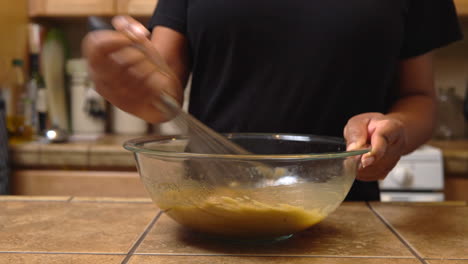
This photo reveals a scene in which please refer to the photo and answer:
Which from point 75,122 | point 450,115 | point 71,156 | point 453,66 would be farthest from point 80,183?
point 453,66

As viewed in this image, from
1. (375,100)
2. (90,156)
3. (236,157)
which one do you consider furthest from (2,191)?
(236,157)

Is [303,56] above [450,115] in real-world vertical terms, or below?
above

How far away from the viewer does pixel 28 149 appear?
1.58 meters

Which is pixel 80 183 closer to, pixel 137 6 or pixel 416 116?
pixel 137 6

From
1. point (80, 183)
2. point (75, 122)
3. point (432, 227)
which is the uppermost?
point (432, 227)

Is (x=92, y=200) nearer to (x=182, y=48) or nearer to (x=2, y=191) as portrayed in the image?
(x=182, y=48)

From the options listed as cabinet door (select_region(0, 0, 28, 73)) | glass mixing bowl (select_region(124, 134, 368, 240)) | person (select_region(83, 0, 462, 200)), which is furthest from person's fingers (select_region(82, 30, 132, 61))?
cabinet door (select_region(0, 0, 28, 73))

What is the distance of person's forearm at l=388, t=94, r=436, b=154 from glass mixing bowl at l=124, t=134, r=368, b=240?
1.08 feet

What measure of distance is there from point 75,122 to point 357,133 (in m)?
1.67

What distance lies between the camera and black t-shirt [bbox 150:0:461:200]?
79cm

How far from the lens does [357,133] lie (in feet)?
1.83

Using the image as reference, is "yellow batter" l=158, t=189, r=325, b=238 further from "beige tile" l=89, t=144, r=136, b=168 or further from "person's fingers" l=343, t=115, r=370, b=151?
"beige tile" l=89, t=144, r=136, b=168

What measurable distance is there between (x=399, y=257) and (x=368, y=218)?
14cm

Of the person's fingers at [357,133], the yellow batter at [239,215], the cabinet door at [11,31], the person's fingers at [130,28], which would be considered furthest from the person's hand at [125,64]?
the cabinet door at [11,31]
